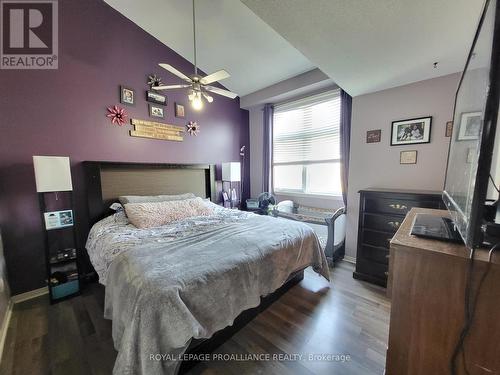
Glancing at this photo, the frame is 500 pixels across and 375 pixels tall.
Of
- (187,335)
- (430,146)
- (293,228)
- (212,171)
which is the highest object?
(430,146)

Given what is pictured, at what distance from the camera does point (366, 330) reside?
1.65 metres

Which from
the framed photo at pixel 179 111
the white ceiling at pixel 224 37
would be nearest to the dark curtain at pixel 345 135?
the white ceiling at pixel 224 37

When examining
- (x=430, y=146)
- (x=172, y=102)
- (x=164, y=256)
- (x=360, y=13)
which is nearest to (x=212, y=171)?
(x=172, y=102)

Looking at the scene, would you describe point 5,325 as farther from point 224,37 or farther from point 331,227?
point 224,37

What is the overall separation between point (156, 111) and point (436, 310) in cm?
347

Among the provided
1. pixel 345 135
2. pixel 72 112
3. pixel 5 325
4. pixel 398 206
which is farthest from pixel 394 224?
pixel 72 112

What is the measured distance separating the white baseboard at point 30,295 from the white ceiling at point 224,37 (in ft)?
11.2

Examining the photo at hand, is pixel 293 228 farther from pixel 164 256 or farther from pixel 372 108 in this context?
pixel 372 108

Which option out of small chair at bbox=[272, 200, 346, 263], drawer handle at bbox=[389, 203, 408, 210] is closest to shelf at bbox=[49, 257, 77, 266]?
small chair at bbox=[272, 200, 346, 263]

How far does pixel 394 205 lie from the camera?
2.18 meters

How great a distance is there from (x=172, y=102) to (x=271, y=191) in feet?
7.96

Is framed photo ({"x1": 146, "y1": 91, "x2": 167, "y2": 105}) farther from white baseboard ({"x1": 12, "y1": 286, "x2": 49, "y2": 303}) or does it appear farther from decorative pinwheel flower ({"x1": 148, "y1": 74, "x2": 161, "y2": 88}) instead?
white baseboard ({"x1": 12, "y1": 286, "x2": 49, "y2": 303})

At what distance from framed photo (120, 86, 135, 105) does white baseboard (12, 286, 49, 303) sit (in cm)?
237

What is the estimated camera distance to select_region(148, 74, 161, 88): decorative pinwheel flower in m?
2.88
